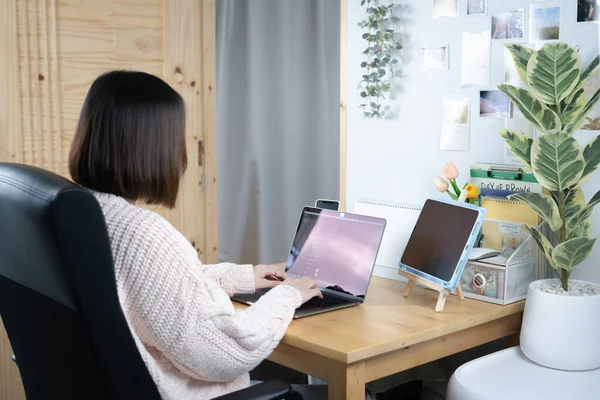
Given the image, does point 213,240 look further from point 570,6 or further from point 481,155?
point 570,6

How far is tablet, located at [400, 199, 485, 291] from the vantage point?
1.90 meters

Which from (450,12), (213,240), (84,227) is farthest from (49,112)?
(84,227)

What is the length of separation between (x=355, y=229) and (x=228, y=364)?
71cm

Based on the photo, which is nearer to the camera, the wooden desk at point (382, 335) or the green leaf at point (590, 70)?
the wooden desk at point (382, 335)

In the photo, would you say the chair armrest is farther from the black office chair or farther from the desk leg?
the desk leg

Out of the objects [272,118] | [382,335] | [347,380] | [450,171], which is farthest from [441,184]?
[272,118]

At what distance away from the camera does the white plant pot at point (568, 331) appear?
184 centimetres

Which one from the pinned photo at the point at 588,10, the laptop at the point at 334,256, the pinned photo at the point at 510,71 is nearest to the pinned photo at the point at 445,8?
the pinned photo at the point at 510,71

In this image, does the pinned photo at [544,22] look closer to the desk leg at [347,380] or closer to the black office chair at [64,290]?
the desk leg at [347,380]

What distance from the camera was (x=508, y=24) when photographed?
2164mm

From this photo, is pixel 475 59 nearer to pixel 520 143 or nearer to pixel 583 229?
pixel 520 143

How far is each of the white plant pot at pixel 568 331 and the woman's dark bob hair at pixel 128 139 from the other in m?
1.03

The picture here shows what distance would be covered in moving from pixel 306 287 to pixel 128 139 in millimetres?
714

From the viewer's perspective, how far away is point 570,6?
2021mm
